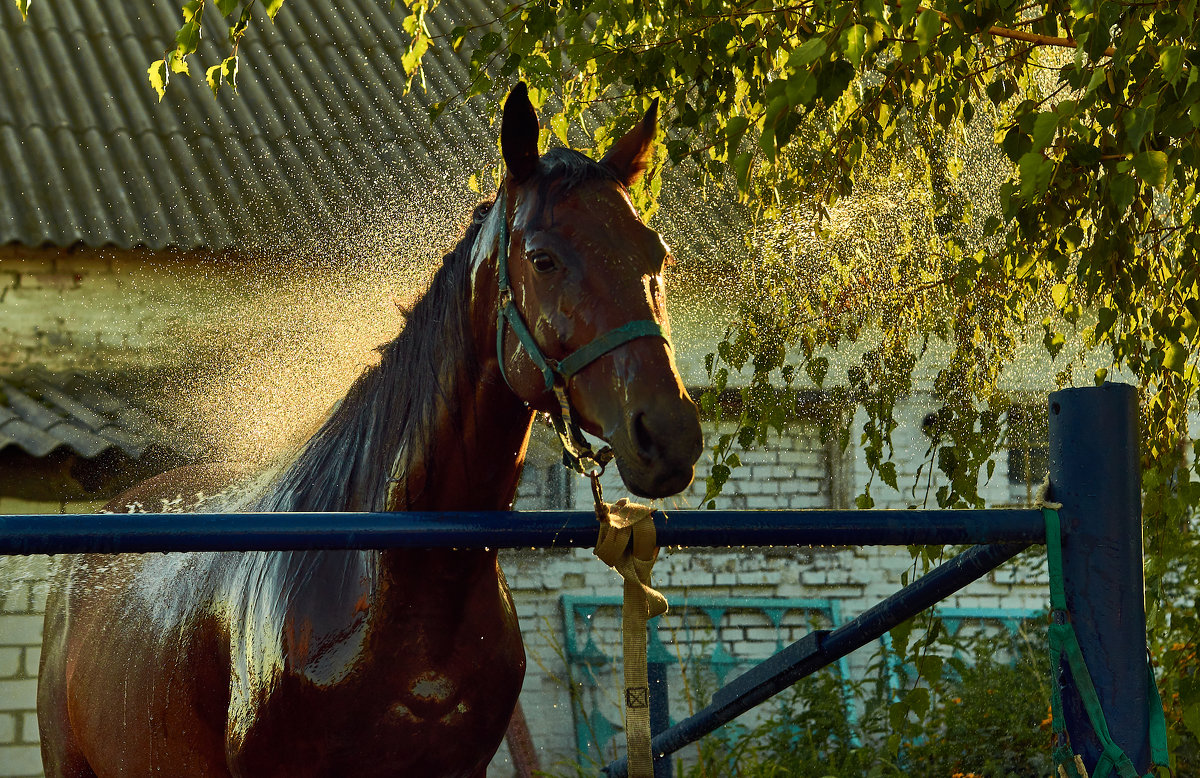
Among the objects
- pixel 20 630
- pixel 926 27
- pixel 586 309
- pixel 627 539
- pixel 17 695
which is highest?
pixel 926 27

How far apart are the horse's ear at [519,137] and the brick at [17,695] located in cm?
611

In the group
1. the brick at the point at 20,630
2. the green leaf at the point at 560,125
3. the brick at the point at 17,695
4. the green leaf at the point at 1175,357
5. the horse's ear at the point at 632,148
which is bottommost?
the brick at the point at 17,695

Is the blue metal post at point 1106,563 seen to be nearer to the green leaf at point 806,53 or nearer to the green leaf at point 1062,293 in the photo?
the green leaf at point 806,53

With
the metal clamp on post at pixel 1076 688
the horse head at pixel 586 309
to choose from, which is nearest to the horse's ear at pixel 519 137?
the horse head at pixel 586 309

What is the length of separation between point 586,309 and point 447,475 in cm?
44

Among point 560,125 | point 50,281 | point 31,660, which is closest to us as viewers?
point 560,125

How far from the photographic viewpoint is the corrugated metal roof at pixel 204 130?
7285 mm

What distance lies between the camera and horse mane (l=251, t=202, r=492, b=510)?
203cm

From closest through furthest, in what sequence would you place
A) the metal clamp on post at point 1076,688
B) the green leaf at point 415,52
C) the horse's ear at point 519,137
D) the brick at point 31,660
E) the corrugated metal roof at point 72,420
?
the metal clamp on post at point 1076,688 < the horse's ear at point 519,137 < the green leaf at point 415,52 < the corrugated metal roof at point 72,420 < the brick at point 31,660

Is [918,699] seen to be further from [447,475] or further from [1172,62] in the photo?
[1172,62]

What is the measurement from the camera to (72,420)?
21.3 feet

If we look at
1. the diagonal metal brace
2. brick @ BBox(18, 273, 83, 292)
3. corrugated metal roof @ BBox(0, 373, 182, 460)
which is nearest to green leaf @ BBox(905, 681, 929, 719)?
the diagonal metal brace

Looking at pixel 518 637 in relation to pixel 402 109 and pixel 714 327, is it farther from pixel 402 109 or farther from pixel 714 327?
pixel 402 109

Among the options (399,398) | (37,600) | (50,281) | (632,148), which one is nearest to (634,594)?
(399,398)
